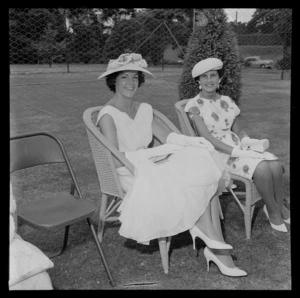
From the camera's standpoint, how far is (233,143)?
4180 millimetres

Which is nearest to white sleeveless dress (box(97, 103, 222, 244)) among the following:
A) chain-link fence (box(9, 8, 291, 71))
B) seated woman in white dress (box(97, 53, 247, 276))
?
seated woman in white dress (box(97, 53, 247, 276))

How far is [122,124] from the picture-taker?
371 centimetres

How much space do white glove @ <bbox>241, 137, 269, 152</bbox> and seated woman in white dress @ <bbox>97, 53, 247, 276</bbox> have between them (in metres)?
0.52

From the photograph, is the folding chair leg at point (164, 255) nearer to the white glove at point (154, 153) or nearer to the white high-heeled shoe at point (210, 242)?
the white high-heeled shoe at point (210, 242)

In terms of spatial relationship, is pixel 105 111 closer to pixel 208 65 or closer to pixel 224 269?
pixel 208 65

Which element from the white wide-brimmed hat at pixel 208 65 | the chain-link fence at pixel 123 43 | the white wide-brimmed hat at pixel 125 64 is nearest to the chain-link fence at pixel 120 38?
the chain-link fence at pixel 123 43

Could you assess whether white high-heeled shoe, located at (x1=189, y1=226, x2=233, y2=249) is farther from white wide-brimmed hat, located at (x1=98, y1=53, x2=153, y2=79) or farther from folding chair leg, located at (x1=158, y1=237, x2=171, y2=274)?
white wide-brimmed hat, located at (x1=98, y1=53, x2=153, y2=79)

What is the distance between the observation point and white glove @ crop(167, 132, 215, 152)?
355 centimetres

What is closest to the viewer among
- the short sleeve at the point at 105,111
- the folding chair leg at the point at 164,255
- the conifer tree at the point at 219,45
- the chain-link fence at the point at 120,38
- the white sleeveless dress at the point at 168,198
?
the white sleeveless dress at the point at 168,198

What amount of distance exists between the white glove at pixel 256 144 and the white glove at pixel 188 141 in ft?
1.88

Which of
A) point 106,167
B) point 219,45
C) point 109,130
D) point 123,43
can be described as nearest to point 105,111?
point 109,130

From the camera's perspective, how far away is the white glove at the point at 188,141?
3.55 m

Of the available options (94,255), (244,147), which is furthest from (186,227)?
(244,147)
